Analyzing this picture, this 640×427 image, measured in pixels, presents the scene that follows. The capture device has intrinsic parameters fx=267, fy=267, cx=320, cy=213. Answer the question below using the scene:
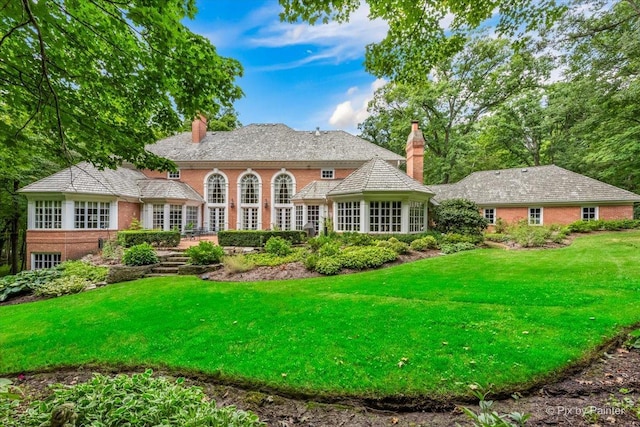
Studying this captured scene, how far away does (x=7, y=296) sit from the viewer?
9375 mm

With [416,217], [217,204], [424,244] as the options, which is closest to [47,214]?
[217,204]

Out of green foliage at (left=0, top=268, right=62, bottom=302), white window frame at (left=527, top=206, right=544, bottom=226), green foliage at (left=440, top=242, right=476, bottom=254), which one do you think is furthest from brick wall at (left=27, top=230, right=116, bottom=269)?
white window frame at (left=527, top=206, right=544, bottom=226)

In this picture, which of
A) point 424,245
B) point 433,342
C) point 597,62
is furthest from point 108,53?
point 597,62

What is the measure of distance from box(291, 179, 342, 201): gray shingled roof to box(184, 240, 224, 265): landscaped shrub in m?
9.17

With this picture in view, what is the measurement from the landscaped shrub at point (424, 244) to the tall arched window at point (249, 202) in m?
13.8

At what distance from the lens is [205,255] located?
1098 centimetres

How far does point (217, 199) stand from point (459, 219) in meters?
18.3

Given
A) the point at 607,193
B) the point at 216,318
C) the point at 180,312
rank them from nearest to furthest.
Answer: the point at 216,318 → the point at 180,312 → the point at 607,193

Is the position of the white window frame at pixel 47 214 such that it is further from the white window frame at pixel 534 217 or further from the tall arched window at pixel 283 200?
the white window frame at pixel 534 217

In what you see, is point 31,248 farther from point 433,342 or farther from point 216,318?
point 433,342

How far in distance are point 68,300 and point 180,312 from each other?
5012 millimetres

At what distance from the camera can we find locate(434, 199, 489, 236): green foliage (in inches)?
597

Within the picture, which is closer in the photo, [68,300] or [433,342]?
[433,342]

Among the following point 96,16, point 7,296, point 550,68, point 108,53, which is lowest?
point 7,296
